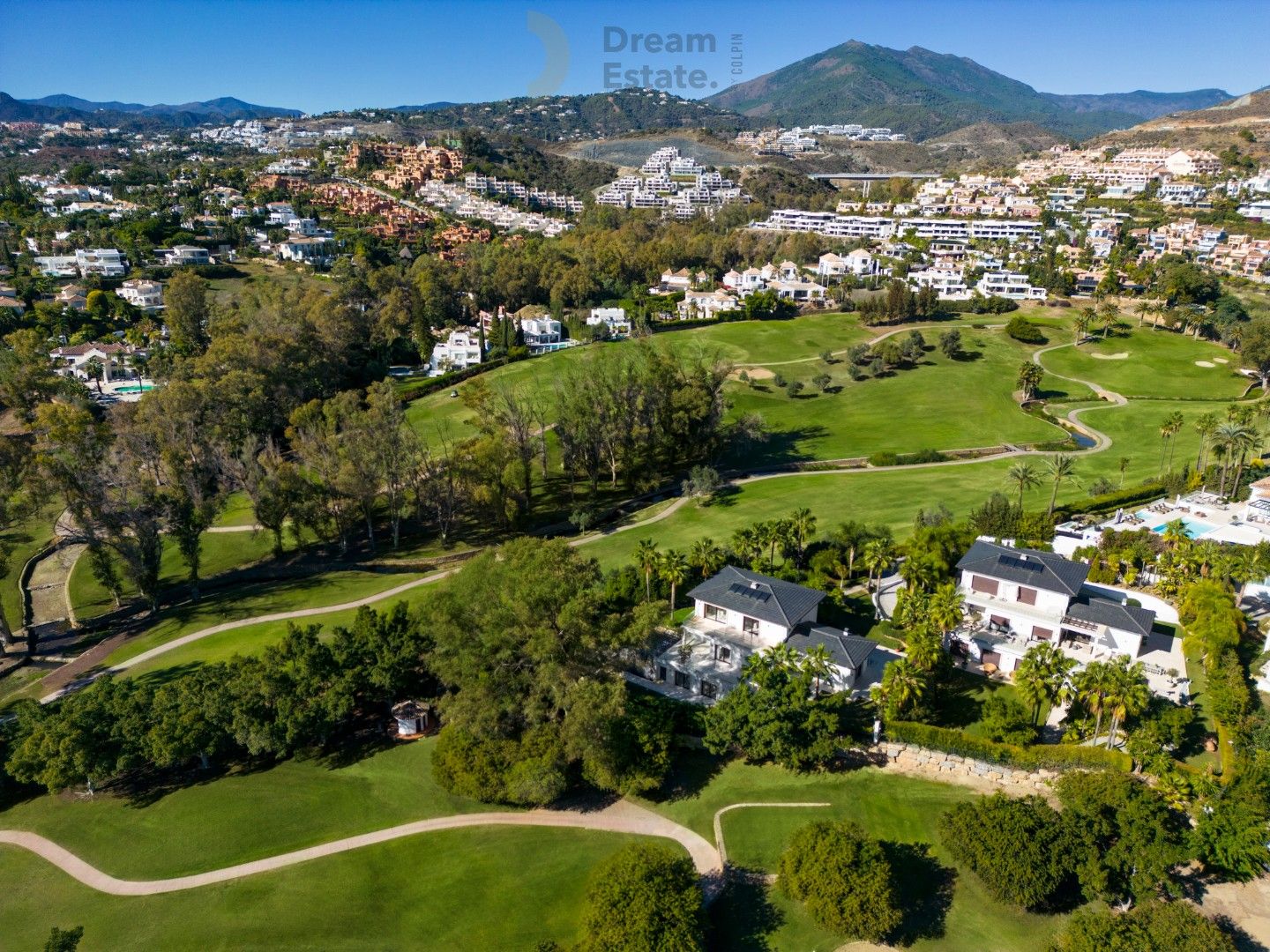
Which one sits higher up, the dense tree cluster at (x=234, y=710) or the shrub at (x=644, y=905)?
the dense tree cluster at (x=234, y=710)

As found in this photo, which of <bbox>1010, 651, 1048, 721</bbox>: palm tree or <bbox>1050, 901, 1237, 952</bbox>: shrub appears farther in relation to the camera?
<bbox>1010, 651, 1048, 721</bbox>: palm tree

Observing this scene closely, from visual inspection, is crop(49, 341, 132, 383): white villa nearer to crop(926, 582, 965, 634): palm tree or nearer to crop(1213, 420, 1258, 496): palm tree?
crop(926, 582, 965, 634): palm tree

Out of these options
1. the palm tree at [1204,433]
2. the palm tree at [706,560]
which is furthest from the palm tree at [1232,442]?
the palm tree at [706,560]

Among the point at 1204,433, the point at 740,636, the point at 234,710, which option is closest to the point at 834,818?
the point at 740,636

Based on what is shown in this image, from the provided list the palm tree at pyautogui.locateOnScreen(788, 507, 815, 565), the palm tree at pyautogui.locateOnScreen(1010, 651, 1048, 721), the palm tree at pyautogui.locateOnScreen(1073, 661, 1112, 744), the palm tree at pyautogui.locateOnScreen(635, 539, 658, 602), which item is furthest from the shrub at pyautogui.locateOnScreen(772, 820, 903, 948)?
the palm tree at pyautogui.locateOnScreen(788, 507, 815, 565)

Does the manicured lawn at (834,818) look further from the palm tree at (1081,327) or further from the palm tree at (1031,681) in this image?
the palm tree at (1081,327)

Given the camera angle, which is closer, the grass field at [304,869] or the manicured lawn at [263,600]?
the grass field at [304,869]

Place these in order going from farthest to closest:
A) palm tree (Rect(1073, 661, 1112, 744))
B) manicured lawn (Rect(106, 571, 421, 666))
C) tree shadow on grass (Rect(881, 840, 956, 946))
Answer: manicured lawn (Rect(106, 571, 421, 666))
palm tree (Rect(1073, 661, 1112, 744))
tree shadow on grass (Rect(881, 840, 956, 946))
